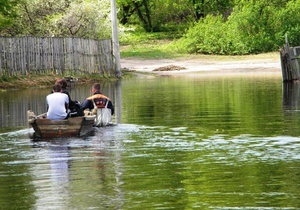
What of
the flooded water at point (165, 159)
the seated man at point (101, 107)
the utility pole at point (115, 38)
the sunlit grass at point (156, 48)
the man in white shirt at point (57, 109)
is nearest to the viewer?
the flooded water at point (165, 159)

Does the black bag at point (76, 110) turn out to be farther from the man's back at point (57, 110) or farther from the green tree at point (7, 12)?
the green tree at point (7, 12)

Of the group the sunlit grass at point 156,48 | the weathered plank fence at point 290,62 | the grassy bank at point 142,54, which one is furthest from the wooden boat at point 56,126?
the sunlit grass at point 156,48

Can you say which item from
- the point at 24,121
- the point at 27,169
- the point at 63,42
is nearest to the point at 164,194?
the point at 27,169

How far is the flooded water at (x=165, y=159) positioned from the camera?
40.7ft

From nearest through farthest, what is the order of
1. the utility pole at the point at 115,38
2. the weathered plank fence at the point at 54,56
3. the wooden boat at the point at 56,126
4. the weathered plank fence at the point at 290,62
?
the wooden boat at the point at 56,126
the weathered plank fence at the point at 290,62
the weathered plank fence at the point at 54,56
the utility pole at the point at 115,38

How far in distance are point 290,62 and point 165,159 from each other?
22111 millimetres

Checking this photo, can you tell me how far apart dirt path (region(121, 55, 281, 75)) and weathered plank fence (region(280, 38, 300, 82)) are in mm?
9831

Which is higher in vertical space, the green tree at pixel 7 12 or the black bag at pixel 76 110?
the green tree at pixel 7 12

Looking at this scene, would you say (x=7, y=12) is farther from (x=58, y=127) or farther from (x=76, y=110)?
(x=58, y=127)

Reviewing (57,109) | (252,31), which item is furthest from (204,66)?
(57,109)

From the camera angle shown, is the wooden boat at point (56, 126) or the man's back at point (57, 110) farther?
the man's back at point (57, 110)

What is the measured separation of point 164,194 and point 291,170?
2.74 metres

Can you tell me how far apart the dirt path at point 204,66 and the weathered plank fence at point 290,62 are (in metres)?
9.83

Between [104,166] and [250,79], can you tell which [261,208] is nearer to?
[104,166]
